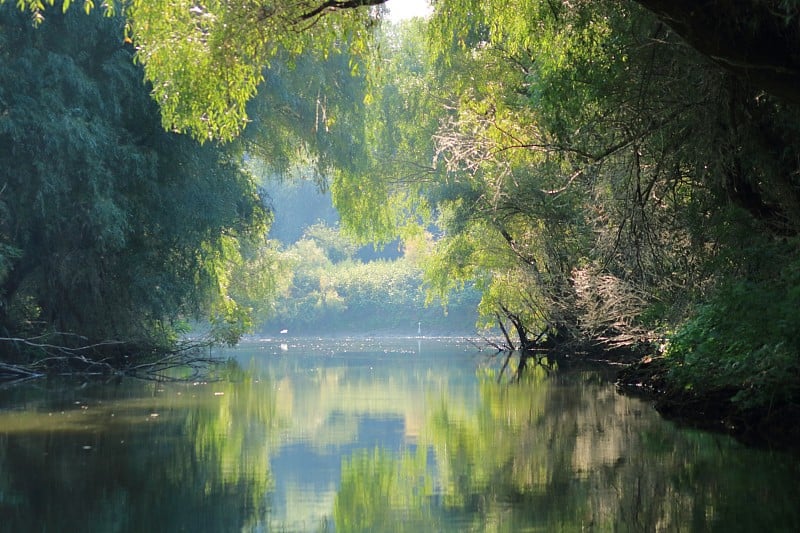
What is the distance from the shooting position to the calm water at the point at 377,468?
5.84 meters

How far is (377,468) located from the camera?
776cm

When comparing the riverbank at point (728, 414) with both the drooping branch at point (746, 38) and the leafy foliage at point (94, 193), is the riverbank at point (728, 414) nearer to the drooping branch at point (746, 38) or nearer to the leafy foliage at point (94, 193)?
the drooping branch at point (746, 38)

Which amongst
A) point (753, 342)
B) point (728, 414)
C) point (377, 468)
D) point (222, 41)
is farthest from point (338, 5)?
point (728, 414)

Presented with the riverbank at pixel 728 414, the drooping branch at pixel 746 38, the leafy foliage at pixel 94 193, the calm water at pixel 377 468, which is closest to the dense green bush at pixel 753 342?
the riverbank at pixel 728 414

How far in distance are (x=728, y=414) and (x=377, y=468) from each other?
14.4 feet

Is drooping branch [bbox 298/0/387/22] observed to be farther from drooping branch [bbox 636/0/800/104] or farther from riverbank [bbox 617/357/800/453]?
riverbank [bbox 617/357/800/453]

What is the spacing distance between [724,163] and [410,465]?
3886 mm

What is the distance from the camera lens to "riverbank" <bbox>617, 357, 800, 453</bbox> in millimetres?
9039

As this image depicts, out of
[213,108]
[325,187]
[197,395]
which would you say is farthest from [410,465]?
[325,187]

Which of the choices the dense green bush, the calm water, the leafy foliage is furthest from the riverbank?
the leafy foliage

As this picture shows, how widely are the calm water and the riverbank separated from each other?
0.33 m

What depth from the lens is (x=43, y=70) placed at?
1680cm

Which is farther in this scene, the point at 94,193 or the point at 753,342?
the point at 94,193

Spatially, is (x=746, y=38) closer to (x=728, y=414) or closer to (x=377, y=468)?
(x=377, y=468)
